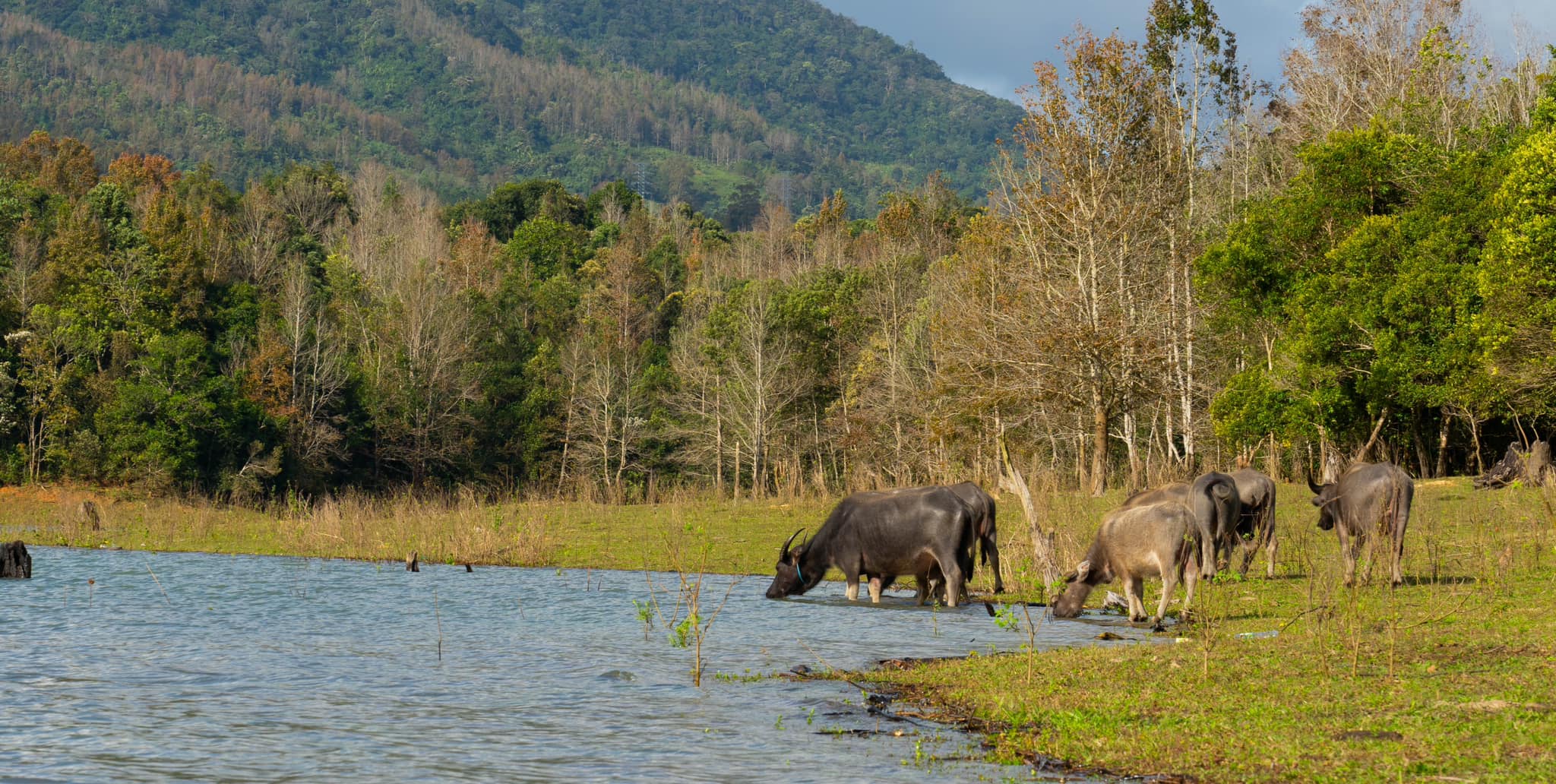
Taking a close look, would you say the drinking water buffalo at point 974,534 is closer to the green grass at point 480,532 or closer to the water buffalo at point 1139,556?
the water buffalo at point 1139,556

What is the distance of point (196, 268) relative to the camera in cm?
7100

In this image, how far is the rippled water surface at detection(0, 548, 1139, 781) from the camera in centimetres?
908

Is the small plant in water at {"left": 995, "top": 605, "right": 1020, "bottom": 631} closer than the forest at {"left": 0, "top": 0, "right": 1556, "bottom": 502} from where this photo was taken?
Yes

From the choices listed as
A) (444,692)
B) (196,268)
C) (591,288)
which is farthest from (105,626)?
Answer: (591,288)

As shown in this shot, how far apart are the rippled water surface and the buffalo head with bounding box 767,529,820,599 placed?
16.3 inches

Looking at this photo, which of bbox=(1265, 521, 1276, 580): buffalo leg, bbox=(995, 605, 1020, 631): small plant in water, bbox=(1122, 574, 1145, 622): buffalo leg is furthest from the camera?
bbox=(1265, 521, 1276, 580): buffalo leg

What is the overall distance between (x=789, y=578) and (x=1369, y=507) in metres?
7.87

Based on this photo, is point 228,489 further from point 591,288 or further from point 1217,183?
point 1217,183

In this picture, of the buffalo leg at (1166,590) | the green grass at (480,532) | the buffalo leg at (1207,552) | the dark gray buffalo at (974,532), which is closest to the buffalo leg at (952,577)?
the dark gray buffalo at (974,532)

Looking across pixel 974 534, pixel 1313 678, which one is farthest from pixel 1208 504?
pixel 1313 678

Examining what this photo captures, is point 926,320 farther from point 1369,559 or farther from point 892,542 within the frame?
point 1369,559

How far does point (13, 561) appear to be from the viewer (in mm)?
23156

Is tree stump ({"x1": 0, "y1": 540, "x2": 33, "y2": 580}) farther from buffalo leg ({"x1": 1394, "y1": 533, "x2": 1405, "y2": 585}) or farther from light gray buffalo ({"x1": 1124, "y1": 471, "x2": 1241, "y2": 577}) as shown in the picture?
buffalo leg ({"x1": 1394, "y1": 533, "x2": 1405, "y2": 585})

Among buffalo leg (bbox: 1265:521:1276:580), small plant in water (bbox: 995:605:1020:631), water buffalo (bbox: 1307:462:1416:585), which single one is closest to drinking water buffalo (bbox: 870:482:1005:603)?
small plant in water (bbox: 995:605:1020:631)
